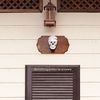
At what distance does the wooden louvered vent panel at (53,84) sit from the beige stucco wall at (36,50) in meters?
0.08

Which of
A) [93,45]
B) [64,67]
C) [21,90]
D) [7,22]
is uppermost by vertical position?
[7,22]

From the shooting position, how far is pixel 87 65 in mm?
3168

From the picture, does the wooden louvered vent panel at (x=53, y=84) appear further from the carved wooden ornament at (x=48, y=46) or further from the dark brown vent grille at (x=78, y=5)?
the dark brown vent grille at (x=78, y=5)

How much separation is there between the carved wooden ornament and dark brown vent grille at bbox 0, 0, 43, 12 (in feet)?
1.31

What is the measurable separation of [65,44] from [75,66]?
1.00ft

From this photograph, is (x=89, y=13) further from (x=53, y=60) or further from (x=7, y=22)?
(x=7, y=22)

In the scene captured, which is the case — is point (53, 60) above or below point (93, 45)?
below

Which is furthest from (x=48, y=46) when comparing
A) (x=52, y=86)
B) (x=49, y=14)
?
(x=52, y=86)

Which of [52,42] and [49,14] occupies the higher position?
[49,14]

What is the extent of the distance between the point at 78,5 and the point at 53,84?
3.50 feet

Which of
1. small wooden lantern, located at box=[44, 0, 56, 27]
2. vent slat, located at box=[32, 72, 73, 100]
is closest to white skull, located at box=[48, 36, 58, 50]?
small wooden lantern, located at box=[44, 0, 56, 27]

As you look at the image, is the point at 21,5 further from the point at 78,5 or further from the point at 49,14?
the point at 78,5

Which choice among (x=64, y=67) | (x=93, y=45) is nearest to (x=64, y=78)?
(x=64, y=67)

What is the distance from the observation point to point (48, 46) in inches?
125
